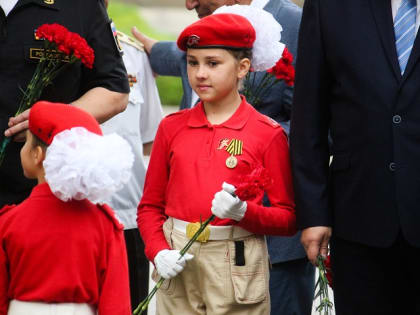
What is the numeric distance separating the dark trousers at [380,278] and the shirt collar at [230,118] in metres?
0.67

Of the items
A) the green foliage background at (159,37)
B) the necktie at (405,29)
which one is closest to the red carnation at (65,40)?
the necktie at (405,29)

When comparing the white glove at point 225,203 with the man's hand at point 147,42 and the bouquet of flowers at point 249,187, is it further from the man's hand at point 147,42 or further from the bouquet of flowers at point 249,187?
the man's hand at point 147,42

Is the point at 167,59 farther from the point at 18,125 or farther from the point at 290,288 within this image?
the point at 18,125

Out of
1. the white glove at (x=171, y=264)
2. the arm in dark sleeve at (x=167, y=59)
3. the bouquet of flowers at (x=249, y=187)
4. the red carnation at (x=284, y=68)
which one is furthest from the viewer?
the arm in dark sleeve at (x=167, y=59)

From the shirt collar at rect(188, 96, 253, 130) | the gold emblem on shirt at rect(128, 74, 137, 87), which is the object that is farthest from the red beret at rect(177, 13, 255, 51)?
the gold emblem on shirt at rect(128, 74, 137, 87)

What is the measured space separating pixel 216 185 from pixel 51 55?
83 centimetres

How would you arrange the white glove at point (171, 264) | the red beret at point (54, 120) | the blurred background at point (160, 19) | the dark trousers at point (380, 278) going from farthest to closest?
1. the blurred background at point (160, 19)
2. the white glove at point (171, 264)
3. the dark trousers at point (380, 278)
4. the red beret at point (54, 120)

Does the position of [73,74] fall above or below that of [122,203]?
above

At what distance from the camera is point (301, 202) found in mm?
4000

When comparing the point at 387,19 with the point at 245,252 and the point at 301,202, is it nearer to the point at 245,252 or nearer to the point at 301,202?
the point at 301,202

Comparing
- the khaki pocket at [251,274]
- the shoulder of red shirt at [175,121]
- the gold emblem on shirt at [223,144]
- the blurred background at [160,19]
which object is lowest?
the blurred background at [160,19]

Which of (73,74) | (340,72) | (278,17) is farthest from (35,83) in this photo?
(278,17)

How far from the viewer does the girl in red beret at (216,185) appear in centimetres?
409

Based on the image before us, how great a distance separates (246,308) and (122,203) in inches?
62.7
